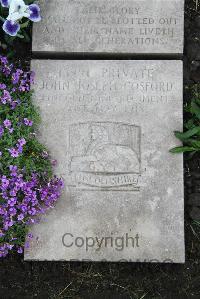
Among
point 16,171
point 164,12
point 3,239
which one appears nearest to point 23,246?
point 3,239

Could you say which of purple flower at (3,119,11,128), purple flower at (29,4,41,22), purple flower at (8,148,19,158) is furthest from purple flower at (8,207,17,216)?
purple flower at (29,4,41,22)

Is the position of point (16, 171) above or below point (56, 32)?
below

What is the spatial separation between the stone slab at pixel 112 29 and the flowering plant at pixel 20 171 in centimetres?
42

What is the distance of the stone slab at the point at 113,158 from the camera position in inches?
148

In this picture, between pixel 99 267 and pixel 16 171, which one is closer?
pixel 16 171

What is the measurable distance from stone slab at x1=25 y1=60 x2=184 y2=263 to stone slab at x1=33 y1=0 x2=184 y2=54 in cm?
13

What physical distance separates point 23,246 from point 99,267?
0.66 meters

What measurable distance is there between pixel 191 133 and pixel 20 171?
1389mm

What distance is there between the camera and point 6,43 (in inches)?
163

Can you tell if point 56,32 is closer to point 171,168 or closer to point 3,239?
point 171,168

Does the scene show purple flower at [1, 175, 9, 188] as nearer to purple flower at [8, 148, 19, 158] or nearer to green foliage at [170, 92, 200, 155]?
purple flower at [8, 148, 19, 158]

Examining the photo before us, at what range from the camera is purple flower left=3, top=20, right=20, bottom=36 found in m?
3.72

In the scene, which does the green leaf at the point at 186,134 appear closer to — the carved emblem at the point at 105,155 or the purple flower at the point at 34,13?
the carved emblem at the point at 105,155

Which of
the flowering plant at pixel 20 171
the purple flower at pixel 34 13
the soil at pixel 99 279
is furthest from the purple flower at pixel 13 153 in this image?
the purple flower at pixel 34 13
